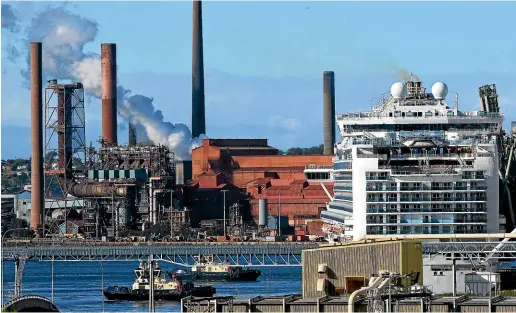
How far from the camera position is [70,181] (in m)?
168

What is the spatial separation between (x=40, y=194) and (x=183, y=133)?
33513mm

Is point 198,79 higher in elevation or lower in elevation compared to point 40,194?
higher

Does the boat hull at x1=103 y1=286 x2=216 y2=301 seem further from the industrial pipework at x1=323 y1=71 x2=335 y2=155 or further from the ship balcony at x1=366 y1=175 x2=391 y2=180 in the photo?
the industrial pipework at x1=323 y1=71 x2=335 y2=155

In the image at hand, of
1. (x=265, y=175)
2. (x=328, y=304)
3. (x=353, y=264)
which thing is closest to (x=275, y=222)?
(x=265, y=175)

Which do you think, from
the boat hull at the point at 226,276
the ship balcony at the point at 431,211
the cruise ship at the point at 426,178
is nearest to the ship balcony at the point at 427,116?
the cruise ship at the point at 426,178

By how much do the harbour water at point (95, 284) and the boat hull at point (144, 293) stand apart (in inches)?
23.3

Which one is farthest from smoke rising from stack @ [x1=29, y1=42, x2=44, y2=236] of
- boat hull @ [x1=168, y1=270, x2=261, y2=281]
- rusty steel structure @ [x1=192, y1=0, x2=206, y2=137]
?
boat hull @ [x1=168, y1=270, x2=261, y2=281]

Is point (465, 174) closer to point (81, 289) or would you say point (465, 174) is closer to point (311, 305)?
point (81, 289)

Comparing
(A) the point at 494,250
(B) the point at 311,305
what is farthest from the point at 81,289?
(B) the point at 311,305

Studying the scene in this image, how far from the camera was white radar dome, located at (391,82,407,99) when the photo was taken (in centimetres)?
8556

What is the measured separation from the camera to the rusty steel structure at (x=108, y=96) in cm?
17238

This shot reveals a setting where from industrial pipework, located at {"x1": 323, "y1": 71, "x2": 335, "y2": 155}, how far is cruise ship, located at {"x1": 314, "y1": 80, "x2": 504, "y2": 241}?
112515 mm

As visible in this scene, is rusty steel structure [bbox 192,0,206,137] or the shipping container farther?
rusty steel structure [bbox 192,0,206,137]

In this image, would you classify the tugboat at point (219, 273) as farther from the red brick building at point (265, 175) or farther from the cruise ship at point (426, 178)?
the red brick building at point (265, 175)
